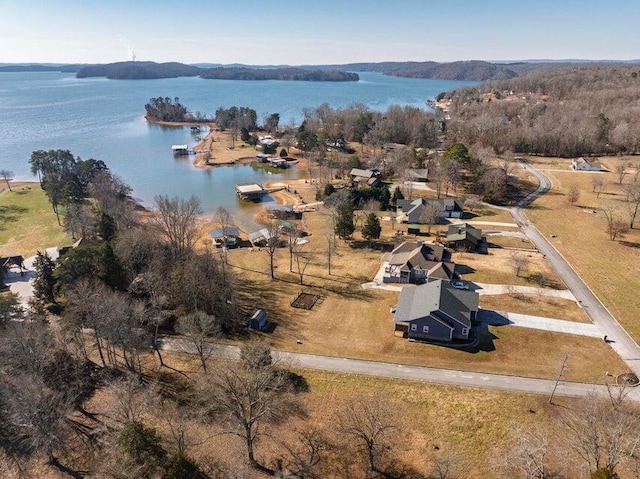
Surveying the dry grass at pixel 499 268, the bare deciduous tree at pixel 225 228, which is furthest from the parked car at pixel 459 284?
the bare deciduous tree at pixel 225 228

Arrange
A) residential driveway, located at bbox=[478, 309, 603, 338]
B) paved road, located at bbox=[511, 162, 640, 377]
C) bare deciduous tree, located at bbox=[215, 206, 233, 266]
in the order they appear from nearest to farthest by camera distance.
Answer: paved road, located at bbox=[511, 162, 640, 377], residential driveway, located at bbox=[478, 309, 603, 338], bare deciduous tree, located at bbox=[215, 206, 233, 266]

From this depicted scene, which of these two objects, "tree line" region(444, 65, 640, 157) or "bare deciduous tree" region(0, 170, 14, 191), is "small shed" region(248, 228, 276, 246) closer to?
"bare deciduous tree" region(0, 170, 14, 191)

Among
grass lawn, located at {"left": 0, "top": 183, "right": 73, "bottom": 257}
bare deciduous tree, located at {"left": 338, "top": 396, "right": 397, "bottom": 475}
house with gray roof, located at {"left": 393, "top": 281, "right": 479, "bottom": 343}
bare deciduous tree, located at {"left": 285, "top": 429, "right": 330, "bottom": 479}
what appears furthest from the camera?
grass lawn, located at {"left": 0, "top": 183, "right": 73, "bottom": 257}

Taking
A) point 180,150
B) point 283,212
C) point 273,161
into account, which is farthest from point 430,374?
point 180,150

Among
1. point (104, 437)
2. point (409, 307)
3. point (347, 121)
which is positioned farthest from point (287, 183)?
point (104, 437)

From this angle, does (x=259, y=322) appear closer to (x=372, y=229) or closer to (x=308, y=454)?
(x=308, y=454)

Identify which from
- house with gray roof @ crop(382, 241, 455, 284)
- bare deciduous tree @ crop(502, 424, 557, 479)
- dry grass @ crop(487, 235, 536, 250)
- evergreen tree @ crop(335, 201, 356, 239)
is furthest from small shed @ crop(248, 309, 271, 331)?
dry grass @ crop(487, 235, 536, 250)
